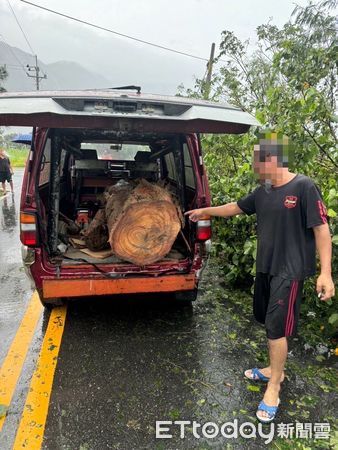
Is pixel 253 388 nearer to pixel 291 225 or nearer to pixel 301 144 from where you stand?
pixel 291 225

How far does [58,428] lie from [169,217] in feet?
5.95

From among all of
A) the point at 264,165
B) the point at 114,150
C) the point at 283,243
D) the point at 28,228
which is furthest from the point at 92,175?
the point at 283,243

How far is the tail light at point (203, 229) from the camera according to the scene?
3.41 meters

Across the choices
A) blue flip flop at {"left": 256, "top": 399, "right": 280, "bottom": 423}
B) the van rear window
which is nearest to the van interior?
the van rear window

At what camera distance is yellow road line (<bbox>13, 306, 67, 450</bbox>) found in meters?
2.21

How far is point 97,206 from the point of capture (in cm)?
504

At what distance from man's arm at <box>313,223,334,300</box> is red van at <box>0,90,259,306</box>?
3.29 feet

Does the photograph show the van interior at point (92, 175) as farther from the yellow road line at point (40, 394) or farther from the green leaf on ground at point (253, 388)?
the green leaf on ground at point (253, 388)

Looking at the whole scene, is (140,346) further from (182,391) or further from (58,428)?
(58,428)

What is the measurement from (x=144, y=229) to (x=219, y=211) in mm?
705

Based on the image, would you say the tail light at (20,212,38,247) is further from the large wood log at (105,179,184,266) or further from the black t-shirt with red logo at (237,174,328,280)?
the black t-shirt with red logo at (237,174,328,280)

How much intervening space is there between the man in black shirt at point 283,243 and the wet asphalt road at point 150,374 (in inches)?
12.8

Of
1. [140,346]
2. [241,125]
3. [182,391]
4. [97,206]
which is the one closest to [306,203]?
[241,125]

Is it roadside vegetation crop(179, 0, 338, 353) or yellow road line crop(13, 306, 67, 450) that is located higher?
roadside vegetation crop(179, 0, 338, 353)
